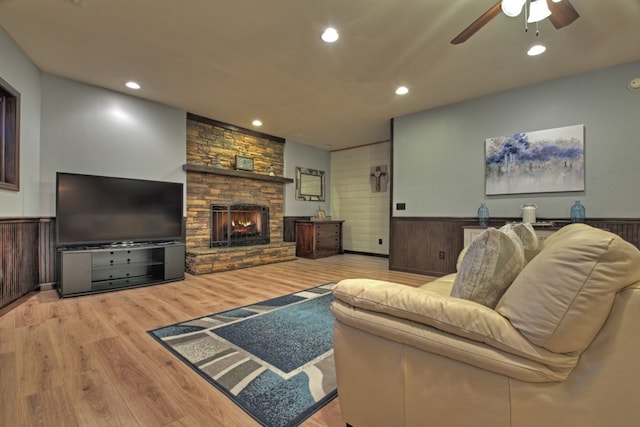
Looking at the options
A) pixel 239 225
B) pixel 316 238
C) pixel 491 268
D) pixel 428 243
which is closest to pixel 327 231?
pixel 316 238

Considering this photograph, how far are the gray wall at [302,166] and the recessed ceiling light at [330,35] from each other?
383cm

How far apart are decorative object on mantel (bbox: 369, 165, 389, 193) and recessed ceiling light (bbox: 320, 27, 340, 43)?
13.3 feet

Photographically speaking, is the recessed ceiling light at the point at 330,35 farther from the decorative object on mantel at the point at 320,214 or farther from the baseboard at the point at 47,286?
the decorative object on mantel at the point at 320,214

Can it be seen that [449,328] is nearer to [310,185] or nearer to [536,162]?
[536,162]

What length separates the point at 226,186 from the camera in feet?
17.3

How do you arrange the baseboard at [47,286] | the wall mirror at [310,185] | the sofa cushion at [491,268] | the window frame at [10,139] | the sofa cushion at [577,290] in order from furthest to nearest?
the wall mirror at [310,185]
the baseboard at [47,286]
the window frame at [10,139]
the sofa cushion at [491,268]
the sofa cushion at [577,290]

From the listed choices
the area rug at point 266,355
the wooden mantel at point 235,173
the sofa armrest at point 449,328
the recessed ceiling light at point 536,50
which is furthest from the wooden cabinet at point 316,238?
the sofa armrest at point 449,328

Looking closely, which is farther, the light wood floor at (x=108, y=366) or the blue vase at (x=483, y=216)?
the blue vase at (x=483, y=216)

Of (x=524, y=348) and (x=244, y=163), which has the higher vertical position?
(x=244, y=163)

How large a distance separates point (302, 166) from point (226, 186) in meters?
2.13

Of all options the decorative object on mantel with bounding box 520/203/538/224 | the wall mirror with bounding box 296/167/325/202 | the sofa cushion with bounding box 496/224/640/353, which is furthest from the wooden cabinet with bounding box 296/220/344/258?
the sofa cushion with bounding box 496/224/640/353

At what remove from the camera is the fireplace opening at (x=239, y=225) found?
5.11m

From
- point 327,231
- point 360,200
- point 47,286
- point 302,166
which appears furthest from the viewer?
point 360,200

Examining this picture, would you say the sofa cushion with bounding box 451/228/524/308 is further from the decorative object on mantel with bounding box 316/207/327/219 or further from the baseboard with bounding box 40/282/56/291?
the decorative object on mantel with bounding box 316/207/327/219
